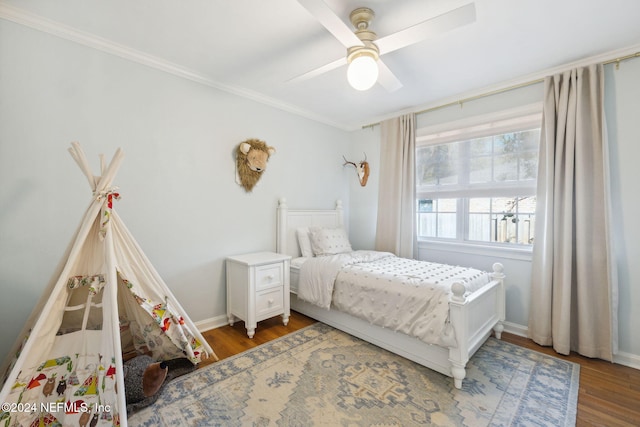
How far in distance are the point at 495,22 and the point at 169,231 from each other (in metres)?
3.03

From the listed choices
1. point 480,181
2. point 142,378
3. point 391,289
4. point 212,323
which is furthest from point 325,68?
point 212,323

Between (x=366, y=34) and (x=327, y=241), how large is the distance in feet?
7.14

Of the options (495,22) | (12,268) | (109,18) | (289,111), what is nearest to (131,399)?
(12,268)

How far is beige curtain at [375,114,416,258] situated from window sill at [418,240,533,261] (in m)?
0.22

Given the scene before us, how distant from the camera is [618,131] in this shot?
2.19 meters

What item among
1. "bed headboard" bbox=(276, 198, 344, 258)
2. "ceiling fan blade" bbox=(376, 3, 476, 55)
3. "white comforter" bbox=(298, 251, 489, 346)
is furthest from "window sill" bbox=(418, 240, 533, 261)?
Result: "ceiling fan blade" bbox=(376, 3, 476, 55)

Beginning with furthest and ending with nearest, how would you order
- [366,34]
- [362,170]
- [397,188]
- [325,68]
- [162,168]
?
[362,170]
[397,188]
[162,168]
[325,68]
[366,34]

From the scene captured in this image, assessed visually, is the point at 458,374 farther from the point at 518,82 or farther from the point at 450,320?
the point at 518,82

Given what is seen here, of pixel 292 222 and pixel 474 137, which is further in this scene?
pixel 292 222

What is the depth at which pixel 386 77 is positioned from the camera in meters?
2.04

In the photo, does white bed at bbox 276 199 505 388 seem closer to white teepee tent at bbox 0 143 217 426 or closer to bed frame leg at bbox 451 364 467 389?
bed frame leg at bbox 451 364 467 389

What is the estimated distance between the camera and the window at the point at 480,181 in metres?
2.72

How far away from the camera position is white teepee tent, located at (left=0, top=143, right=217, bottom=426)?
1.36m

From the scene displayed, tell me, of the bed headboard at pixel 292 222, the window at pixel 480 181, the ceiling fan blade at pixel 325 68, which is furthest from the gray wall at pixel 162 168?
the ceiling fan blade at pixel 325 68
